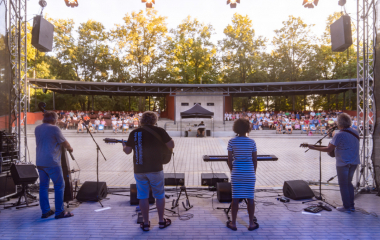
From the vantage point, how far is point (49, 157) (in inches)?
159

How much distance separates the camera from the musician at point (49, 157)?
13.3 feet

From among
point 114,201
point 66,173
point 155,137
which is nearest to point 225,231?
point 155,137

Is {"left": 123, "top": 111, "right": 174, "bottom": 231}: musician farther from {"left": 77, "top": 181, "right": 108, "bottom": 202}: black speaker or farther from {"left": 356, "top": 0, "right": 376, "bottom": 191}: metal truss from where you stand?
{"left": 356, "top": 0, "right": 376, "bottom": 191}: metal truss

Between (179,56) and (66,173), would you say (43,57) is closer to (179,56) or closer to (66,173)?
(179,56)

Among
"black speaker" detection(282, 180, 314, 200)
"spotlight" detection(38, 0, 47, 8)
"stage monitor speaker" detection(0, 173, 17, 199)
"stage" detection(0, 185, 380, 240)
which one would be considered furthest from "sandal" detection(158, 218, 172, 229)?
"spotlight" detection(38, 0, 47, 8)

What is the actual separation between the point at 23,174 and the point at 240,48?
129ft

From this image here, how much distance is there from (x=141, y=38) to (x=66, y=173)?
3705 cm

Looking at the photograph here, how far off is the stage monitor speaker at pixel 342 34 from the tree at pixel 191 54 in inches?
1301

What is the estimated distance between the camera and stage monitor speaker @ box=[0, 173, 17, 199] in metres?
5.01

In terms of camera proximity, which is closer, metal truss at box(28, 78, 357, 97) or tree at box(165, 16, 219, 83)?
metal truss at box(28, 78, 357, 97)

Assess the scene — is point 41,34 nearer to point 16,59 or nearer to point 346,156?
point 16,59

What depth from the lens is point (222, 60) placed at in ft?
137

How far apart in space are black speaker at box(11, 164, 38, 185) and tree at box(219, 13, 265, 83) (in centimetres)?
3645

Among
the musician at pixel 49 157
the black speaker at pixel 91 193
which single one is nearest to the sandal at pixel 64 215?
the musician at pixel 49 157
